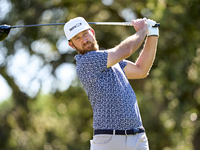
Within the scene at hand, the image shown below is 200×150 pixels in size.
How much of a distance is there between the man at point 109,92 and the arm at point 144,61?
204mm

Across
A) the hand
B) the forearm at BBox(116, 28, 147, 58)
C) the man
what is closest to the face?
the man

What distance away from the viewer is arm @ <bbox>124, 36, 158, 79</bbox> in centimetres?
358

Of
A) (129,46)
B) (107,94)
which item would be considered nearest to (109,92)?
(107,94)

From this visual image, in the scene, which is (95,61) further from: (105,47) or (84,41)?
(105,47)

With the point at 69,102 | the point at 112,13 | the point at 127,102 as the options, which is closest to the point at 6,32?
the point at 127,102

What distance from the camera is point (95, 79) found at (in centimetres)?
318

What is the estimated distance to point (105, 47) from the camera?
1004cm

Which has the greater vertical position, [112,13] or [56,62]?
[112,13]

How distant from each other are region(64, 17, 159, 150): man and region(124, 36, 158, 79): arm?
0.20 m

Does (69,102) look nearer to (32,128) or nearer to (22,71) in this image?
(32,128)

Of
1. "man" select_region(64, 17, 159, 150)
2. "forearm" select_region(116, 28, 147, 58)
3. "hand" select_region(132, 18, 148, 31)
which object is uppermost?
"hand" select_region(132, 18, 148, 31)

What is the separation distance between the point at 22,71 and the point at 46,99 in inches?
110

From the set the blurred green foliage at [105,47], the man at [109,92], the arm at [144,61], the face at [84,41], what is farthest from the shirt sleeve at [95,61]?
the blurred green foliage at [105,47]

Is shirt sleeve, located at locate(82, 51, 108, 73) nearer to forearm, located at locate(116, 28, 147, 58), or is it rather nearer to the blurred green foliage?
forearm, located at locate(116, 28, 147, 58)
